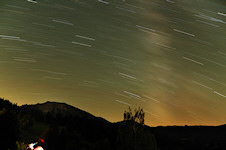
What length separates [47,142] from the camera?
9914mm

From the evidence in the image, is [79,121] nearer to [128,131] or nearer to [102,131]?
[102,131]

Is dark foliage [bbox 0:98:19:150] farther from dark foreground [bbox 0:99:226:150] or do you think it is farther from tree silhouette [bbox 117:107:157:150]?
tree silhouette [bbox 117:107:157:150]

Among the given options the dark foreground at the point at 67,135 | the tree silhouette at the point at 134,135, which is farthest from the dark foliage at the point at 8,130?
the tree silhouette at the point at 134,135

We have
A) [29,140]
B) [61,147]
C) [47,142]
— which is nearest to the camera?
[47,142]

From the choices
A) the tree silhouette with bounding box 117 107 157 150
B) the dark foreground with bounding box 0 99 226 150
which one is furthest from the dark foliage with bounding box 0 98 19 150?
the tree silhouette with bounding box 117 107 157 150

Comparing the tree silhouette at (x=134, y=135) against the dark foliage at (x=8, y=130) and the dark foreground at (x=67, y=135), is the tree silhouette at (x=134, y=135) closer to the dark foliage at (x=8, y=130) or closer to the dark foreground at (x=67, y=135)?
the dark foreground at (x=67, y=135)

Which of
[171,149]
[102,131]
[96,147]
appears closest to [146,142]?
[96,147]

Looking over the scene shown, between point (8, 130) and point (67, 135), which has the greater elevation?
point (8, 130)

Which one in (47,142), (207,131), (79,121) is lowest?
(207,131)

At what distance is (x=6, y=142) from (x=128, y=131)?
920 centimetres

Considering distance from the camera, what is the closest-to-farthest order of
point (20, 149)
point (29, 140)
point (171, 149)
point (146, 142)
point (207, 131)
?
point (20, 149) < point (146, 142) < point (29, 140) < point (171, 149) < point (207, 131)

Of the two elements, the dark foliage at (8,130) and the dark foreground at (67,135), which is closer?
the dark foliage at (8,130)

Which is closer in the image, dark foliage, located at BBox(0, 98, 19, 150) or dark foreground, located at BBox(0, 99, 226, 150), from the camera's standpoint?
dark foliage, located at BBox(0, 98, 19, 150)

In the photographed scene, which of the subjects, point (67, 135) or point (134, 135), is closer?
point (134, 135)
